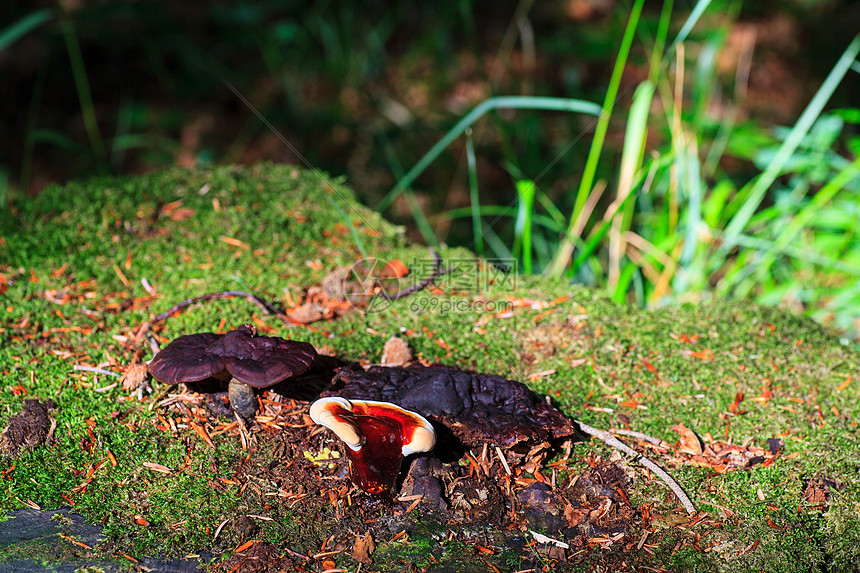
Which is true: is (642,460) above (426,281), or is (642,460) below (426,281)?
below

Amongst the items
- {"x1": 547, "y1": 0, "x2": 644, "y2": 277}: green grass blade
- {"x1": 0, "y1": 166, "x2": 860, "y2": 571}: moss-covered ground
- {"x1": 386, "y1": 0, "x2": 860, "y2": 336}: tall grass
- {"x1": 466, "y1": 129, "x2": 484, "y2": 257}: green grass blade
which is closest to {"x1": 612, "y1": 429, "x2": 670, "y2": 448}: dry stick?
{"x1": 0, "y1": 166, "x2": 860, "y2": 571}: moss-covered ground

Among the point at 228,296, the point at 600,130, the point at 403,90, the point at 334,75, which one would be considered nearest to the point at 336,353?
the point at 228,296

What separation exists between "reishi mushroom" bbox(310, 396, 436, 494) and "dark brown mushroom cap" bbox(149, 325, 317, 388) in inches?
9.6

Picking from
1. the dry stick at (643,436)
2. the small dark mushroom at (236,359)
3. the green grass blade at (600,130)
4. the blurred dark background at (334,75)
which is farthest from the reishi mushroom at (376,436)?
the blurred dark background at (334,75)

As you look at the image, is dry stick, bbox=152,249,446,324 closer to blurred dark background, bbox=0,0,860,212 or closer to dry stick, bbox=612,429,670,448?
dry stick, bbox=612,429,670,448

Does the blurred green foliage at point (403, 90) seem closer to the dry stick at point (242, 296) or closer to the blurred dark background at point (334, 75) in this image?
the blurred dark background at point (334, 75)

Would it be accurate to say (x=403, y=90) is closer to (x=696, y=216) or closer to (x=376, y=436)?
(x=696, y=216)

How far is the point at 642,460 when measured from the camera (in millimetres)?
2223

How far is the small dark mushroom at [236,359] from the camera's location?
198cm

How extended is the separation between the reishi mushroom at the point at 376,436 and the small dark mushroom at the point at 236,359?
9.5 inches

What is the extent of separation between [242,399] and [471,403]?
87 cm

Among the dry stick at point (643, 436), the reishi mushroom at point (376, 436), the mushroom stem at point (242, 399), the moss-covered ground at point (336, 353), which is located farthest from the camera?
the dry stick at point (643, 436)

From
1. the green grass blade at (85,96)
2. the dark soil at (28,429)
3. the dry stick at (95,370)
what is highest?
the green grass blade at (85,96)

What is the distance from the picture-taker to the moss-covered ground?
196cm
